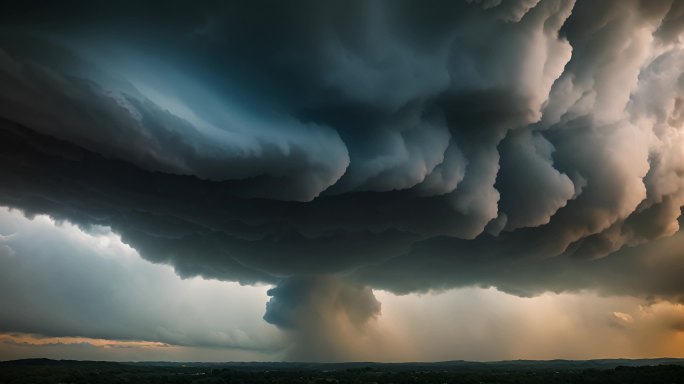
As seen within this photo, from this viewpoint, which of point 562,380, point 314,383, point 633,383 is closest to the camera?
point 633,383

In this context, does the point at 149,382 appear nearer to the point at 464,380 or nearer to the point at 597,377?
the point at 464,380

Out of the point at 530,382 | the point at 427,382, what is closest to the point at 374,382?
the point at 427,382

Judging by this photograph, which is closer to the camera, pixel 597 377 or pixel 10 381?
pixel 10 381

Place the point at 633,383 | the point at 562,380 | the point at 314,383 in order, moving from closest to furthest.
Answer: the point at 633,383, the point at 314,383, the point at 562,380

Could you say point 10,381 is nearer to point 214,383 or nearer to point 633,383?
point 214,383

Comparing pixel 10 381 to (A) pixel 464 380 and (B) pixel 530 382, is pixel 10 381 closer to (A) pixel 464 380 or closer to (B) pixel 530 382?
(A) pixel 464 380

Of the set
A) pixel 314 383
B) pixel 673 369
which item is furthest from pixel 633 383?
pixel 314 383

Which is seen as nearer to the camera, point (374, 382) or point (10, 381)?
point (10, 381)

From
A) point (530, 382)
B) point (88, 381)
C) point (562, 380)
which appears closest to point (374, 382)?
point (530, 382)
